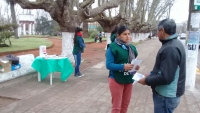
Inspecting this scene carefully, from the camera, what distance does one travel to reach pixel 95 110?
4.91 meters

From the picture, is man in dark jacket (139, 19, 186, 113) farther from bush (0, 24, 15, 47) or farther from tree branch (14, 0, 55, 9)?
bush (0, 24, 15, 47)

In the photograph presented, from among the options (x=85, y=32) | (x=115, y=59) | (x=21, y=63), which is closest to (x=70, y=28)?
(x=21, y=63)

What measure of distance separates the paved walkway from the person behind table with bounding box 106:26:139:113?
54.4 inches

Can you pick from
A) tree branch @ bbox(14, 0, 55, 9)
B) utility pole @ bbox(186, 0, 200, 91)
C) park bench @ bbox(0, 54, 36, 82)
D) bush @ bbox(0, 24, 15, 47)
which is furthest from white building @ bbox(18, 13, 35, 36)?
utility pole @ bbox(186, 0, 200, 91)

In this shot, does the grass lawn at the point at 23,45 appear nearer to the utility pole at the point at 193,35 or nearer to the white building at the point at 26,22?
the utility pole at the point at 193,35

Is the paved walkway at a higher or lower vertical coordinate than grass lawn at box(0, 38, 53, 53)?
lower

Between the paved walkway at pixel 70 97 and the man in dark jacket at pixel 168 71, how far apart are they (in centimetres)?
225

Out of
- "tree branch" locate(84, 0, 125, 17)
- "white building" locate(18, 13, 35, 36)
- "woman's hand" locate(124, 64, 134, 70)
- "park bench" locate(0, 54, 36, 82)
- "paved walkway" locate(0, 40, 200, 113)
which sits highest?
"white building" locate(18, 13, 35, 36)

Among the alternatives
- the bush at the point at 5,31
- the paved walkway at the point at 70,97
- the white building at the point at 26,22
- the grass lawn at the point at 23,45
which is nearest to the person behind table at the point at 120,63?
the paved walkway at the point at 70,97

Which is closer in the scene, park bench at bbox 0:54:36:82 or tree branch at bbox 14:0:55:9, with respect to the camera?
park bench at bbox 0:54:36:82

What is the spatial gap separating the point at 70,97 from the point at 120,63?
8.75 ft

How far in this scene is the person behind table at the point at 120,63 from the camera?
345 centimetres

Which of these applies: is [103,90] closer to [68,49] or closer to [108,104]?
[108,104]

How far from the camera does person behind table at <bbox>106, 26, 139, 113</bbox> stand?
3.45m
